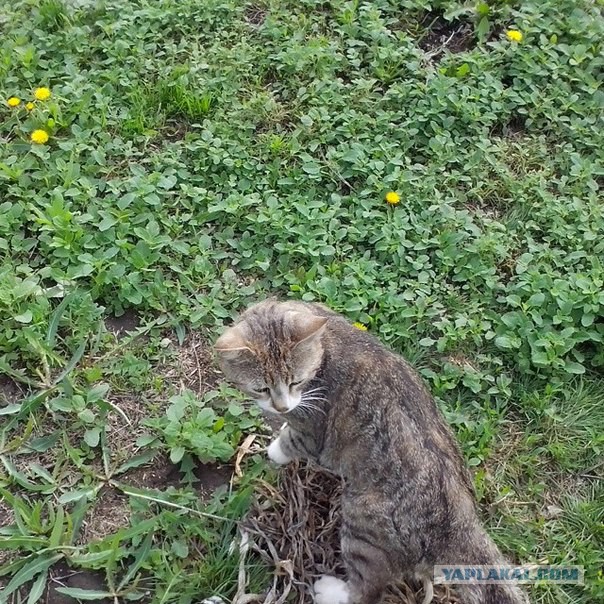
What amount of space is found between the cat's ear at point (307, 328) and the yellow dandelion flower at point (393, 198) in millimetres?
1166

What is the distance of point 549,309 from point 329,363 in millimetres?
1199

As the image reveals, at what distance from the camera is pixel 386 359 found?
2822mm

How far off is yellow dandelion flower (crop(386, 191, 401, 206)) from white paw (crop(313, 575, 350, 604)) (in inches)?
71.4

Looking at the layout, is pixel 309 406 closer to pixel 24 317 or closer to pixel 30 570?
pixel 30 570

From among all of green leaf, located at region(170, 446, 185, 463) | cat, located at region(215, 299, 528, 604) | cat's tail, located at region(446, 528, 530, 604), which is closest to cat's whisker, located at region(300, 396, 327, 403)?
cat, located at region(215, 299, 528, 604)

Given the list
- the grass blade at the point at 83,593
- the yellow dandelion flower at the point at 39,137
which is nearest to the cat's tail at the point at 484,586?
the grass blade at the point at 83,593

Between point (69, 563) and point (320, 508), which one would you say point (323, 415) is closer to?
→ point (320, 508)

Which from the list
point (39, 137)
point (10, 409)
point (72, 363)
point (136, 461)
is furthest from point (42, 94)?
point (136, 461)

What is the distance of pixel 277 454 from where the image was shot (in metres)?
3.05

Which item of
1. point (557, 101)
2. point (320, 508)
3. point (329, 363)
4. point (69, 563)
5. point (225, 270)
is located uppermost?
point (557, 101)

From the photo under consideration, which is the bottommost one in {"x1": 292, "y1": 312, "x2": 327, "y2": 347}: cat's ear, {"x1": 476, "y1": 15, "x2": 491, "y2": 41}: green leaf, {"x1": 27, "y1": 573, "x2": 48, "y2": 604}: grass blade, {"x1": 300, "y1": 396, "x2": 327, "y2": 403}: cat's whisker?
{"x1": 27, "y1": 573, "x2": 48, "y2": 604}: grass blade

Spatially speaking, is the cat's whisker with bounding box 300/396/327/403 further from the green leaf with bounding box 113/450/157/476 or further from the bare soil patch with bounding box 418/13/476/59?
the bare soil patch with bounding box 418/13/476/59

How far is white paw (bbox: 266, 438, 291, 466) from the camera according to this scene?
303cm

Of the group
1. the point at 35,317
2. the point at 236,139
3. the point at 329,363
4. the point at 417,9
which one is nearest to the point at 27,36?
the point at 236,139
